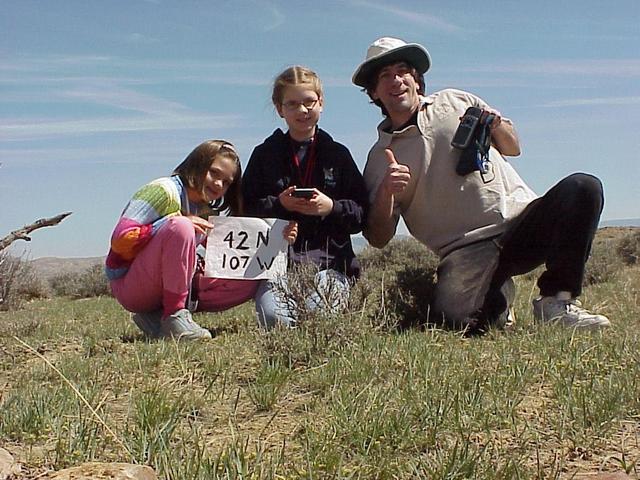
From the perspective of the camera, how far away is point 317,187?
5.16m

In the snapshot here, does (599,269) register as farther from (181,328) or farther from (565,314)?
(181,328)

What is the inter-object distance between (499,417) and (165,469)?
1.13 m

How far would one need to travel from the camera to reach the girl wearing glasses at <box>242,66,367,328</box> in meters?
4.93

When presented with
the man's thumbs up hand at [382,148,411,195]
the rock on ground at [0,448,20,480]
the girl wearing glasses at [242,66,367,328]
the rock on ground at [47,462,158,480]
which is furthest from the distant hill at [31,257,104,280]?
the rock on ground at [47,462,158,480]

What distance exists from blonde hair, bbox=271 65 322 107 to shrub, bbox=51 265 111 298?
14749 millimetres

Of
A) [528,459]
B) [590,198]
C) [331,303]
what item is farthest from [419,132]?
[528,459]

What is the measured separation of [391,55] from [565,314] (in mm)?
2003

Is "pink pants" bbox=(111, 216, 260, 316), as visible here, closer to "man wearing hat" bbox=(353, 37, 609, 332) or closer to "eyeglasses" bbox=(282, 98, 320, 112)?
"eyeglasses" bbox=(282, 98, 320, 112)

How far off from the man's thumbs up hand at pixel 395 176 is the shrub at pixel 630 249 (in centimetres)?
1502

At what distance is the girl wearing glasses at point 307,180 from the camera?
4.93m

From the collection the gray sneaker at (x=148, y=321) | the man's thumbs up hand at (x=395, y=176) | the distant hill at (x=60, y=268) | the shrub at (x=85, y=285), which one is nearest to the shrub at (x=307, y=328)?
the man's thumbs up hand at (x=395, y=176)

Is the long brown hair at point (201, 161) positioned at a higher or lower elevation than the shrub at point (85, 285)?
higher

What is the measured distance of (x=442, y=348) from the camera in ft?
12.3

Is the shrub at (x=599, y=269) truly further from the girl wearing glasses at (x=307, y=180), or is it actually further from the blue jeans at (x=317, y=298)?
the blue jeans at (x=317, y=298)
